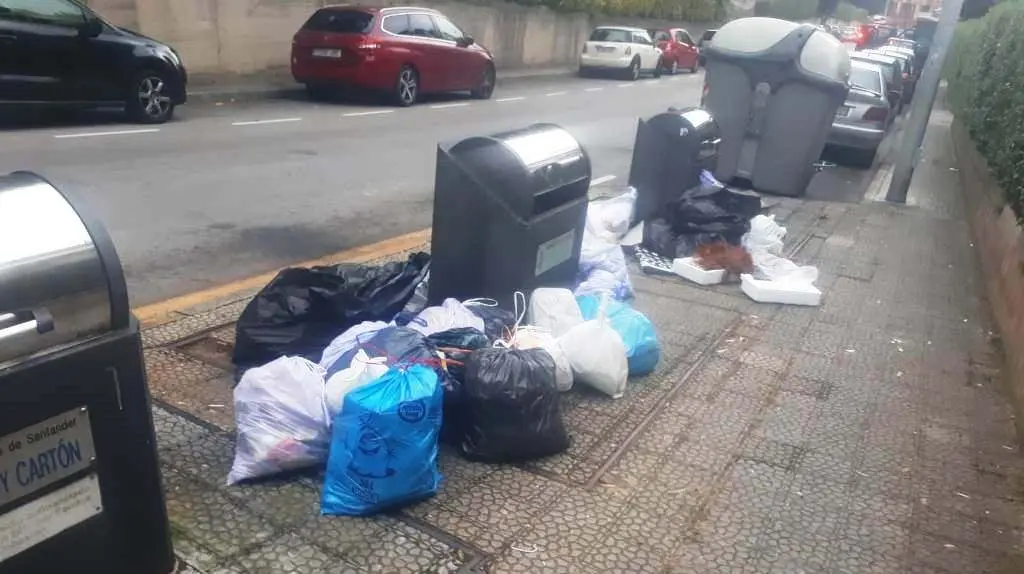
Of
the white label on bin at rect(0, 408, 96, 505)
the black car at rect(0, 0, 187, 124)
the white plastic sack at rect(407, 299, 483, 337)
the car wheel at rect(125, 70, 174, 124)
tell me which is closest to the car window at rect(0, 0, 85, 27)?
the black car at rect(0, 0, 187, 124)

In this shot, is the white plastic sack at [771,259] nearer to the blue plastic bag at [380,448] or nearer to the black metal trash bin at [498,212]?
the black metal trash bin at [498,212]

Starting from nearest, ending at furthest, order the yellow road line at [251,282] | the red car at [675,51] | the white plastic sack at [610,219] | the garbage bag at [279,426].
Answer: the garbage bag at [279,426] < the yellow road line at [251,282] < the white plastic sack at [610,219] < the red car at [675,51]

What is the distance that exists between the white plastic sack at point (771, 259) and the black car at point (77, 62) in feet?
26.0

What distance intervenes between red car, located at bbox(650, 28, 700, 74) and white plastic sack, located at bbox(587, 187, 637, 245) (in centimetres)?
2338

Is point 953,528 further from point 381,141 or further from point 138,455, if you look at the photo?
point 381,141

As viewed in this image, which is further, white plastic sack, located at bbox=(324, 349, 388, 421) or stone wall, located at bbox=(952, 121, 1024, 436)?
stone wall, located at bbox=(952, 121, 1024, 436)

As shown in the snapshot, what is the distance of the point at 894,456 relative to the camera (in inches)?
142

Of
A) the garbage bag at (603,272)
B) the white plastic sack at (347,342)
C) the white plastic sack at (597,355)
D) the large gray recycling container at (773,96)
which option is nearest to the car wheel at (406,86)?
the large gray recycling container at (773,96)

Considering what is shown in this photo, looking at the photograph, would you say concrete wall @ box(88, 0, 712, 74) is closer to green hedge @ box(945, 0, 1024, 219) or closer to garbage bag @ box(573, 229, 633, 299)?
garbage bag @ box(573, 229, 633, 299)

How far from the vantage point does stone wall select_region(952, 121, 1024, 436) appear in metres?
4.55

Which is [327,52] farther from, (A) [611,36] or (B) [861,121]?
(A) [611,36]

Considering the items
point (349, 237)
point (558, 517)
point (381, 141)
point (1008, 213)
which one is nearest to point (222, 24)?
point (381, 141)

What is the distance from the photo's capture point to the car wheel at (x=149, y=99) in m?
10.3

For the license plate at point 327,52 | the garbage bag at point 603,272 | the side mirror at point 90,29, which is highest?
the side mirror at point 90,29
